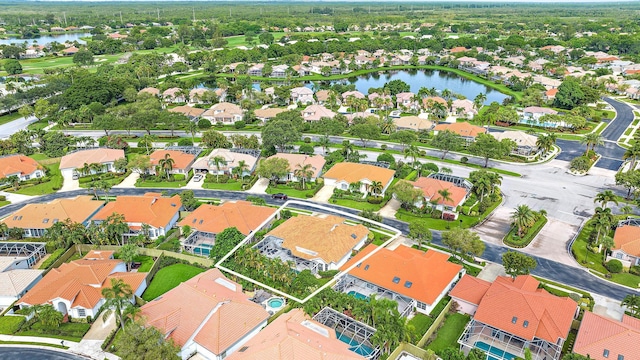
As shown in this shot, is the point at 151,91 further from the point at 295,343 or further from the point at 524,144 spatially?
the point at 295,343

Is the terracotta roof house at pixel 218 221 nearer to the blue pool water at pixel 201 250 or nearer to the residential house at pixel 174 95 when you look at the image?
the blue pool water at pixel 201 250

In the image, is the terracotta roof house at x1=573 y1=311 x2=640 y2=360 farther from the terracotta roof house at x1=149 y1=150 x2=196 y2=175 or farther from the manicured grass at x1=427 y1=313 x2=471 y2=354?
the terracotta roof house at x1=149 y1=150 x2=196 y2=175

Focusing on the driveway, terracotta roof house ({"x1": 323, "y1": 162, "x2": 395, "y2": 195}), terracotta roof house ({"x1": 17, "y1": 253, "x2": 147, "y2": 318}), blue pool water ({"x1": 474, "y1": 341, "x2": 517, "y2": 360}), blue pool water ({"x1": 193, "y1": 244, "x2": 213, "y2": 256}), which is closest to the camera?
blue pool water ({"x1": 474, "y1": 341, "x2": 517, "y2": 360})

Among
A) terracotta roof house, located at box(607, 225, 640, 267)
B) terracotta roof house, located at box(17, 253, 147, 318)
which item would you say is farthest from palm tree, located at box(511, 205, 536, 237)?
terracotta roof house, located at box(17, 253, 147, 318)

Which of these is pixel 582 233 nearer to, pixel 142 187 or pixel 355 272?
pixel 355 272

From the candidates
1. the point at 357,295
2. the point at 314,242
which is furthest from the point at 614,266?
the point at 314,242
